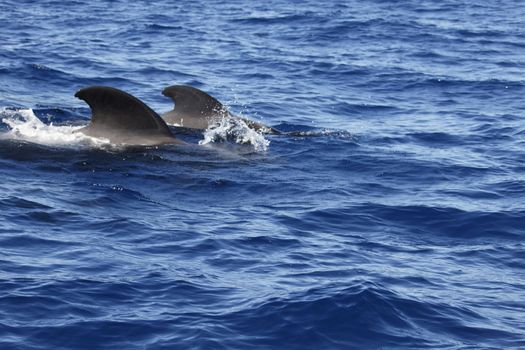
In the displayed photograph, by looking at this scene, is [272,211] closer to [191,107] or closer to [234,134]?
[234,134]

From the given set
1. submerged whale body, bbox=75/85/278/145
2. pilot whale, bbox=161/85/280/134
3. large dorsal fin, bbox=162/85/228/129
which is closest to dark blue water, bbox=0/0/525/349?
submerged whale body, bbox=75/85/278/145

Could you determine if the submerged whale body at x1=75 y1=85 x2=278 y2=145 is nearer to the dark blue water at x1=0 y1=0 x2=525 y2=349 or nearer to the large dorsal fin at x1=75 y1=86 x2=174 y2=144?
the large dorsal fin at x1=75 y1=86 x2=174 y2=144

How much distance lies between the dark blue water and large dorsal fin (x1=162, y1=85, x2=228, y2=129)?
781 millimetres

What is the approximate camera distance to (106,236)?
41.9 ft

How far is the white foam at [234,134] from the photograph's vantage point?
17.8m

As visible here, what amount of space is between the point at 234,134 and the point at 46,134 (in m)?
3.23

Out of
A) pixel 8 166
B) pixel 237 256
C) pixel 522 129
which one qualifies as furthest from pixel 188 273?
pixel 522 129

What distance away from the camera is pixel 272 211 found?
14.4 metres

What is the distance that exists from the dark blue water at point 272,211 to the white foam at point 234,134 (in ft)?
0.56

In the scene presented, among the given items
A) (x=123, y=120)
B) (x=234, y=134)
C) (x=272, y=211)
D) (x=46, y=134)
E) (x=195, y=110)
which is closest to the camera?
(x=272, y=211)

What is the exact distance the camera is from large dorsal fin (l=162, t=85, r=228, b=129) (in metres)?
19.0

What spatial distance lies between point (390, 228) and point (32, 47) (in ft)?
51.8

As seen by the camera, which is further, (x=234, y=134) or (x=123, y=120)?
(x=234, y=134)

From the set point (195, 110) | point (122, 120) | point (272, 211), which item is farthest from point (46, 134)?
point (272, 211)
